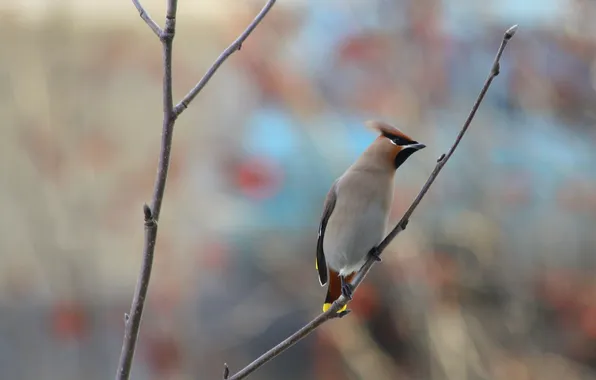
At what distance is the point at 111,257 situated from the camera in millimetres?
2768

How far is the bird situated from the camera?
1048 millimetres

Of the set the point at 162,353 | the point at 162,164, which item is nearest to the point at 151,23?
the point at 162,164

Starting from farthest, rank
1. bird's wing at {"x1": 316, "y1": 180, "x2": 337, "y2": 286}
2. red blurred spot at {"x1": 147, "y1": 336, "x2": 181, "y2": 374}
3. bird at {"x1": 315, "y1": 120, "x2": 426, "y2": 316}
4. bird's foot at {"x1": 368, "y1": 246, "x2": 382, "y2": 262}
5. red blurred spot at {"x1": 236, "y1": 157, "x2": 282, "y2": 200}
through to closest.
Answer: red blurred spot at {"x1": 147, "y1": 336, "x2": 181, "y2": 374} < red blurred spot at {"x1": 236, "y1": 157, "x2": 282, "y2": 200} < bird's wing at {"x1": 316, "y1": 180, "x2": 337, "y2": 286} < bird at {"x1": 315, "y1": 120, "x2": 426, "y2": 316} < bird's foot at {"x1": 368, "y1": 246, "x2": 382, "y2": 262}

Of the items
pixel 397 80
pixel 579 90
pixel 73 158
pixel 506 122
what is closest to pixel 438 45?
pixel 397 80

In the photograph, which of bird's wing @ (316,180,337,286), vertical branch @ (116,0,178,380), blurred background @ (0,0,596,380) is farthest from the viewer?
blurred background @ (0,0,596,380)

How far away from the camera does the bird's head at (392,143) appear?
0.95 metres

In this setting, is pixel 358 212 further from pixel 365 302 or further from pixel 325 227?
pixel 365 302

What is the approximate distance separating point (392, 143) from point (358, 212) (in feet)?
0.50

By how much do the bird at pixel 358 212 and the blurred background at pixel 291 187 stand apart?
1.06m

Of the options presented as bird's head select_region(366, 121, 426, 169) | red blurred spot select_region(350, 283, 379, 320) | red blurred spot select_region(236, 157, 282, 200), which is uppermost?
bird's head select_region(366, 121, 426, 169)

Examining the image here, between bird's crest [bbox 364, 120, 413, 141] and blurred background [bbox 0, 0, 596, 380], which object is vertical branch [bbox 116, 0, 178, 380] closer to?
bird's crest [bbox 364, 120, 413, 141]

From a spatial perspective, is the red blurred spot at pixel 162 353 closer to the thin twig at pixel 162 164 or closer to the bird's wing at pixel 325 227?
the bird's wing at pixel 325 227

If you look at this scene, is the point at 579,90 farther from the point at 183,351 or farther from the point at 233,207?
the point at 183,351

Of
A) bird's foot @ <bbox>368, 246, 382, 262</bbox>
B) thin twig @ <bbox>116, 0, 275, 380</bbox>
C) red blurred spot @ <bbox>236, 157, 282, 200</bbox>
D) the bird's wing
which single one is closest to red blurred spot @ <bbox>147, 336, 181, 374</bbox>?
red blurred spot @ <bbox>236, 157, 282, 200</bbox>
